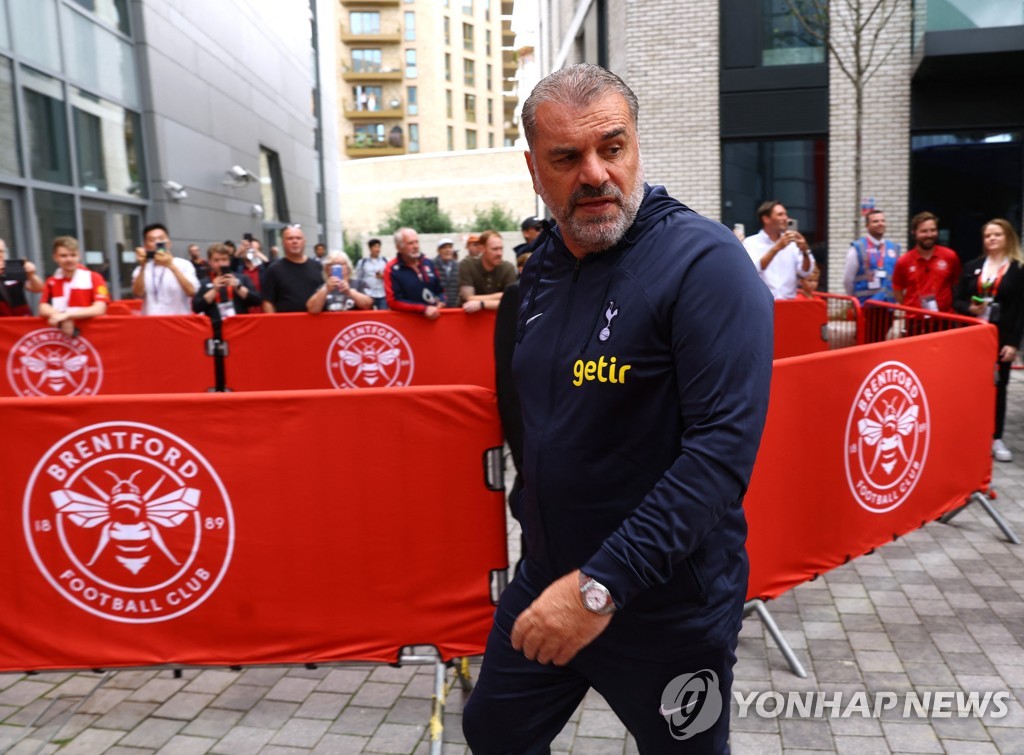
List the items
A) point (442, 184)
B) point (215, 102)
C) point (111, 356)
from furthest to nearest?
point (442, 184) → point (215, 102) → point (111, 356)

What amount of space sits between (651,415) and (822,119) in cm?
1510

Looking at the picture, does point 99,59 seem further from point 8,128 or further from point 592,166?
point 592,166

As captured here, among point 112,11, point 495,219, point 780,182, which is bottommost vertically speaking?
point 780,182

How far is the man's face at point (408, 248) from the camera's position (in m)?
8.90

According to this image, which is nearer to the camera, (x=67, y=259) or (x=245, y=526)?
(x=245, y=526)

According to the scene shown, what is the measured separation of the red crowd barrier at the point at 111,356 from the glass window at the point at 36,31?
22.5ft

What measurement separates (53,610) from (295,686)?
3.55ft

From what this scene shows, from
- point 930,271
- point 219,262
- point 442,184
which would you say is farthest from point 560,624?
point 442,184

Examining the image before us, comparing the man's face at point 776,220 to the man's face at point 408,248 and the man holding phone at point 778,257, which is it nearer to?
the man holding phone at point 778,257

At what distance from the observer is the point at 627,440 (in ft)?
6.40

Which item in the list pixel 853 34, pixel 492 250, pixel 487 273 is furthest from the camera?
pixel 853 34

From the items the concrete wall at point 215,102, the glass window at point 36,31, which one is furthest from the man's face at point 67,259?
the concrete wall at point 215,102

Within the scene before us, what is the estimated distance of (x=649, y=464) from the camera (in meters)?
1.94

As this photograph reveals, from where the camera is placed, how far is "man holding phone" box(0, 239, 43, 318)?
9602 millimetres
